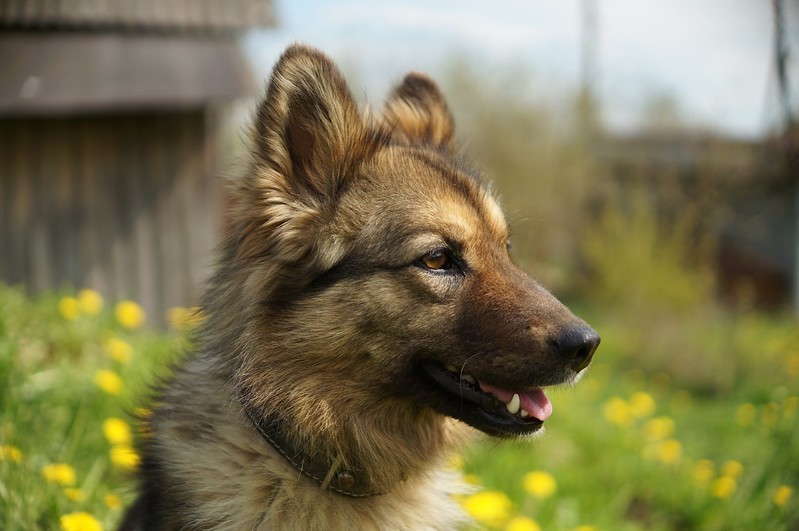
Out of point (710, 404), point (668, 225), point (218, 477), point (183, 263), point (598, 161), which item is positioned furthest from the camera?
point (598, 161)

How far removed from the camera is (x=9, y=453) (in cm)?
312

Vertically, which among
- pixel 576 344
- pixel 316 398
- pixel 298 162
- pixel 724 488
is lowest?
pixel 724 488

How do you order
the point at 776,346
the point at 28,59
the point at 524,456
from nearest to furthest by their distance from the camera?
the point at 524,456 → the point at 28,59 → the point at 776,346

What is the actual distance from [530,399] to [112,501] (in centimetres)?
194

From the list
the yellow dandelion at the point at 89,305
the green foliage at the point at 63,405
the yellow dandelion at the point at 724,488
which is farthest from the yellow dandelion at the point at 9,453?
the yellow dandelion at the point at 724,488

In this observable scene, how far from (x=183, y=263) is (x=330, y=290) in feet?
23.2

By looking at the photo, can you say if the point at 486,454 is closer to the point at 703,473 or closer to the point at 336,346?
the point at 703,473

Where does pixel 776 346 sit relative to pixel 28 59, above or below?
below

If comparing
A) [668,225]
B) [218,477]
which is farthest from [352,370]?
[668,225]

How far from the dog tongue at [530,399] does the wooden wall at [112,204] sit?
5.94 m

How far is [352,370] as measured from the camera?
2.78 meters

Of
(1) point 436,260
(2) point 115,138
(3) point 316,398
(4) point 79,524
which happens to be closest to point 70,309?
(4) point 79,524

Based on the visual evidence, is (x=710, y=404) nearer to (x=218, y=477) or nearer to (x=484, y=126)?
(x=218, y=477)

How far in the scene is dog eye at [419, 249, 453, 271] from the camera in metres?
2.79
